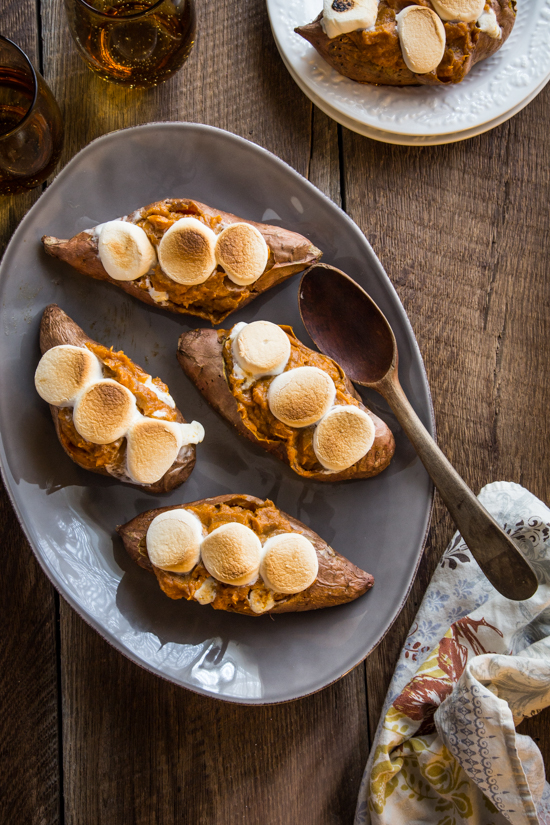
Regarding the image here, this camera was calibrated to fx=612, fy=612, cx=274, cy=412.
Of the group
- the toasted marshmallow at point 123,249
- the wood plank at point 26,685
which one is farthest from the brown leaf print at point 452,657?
the toasted marshmallow at point 123,249

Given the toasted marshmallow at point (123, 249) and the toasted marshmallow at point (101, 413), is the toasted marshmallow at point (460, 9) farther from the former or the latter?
the toasted marshmallow at point (101, 413)

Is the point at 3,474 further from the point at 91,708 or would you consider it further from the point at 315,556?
the point at 315,556

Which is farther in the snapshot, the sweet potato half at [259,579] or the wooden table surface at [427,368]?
the wooden table surface at [427,368]

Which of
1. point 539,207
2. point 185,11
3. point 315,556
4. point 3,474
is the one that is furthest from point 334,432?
point 185,11

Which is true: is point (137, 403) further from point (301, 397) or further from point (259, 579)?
point (259, 579)

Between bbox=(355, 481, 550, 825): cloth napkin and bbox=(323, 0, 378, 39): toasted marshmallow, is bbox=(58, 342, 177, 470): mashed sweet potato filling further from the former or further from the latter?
bbox=(323, 0, 378, 39): toasted marshmallow

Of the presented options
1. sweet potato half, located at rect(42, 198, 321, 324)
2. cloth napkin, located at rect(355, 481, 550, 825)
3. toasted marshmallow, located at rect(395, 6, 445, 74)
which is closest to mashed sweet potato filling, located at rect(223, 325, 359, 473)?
sweet potato half, located at rect(42, 198, 321, 324)

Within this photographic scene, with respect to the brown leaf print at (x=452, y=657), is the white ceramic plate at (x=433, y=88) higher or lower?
higher
